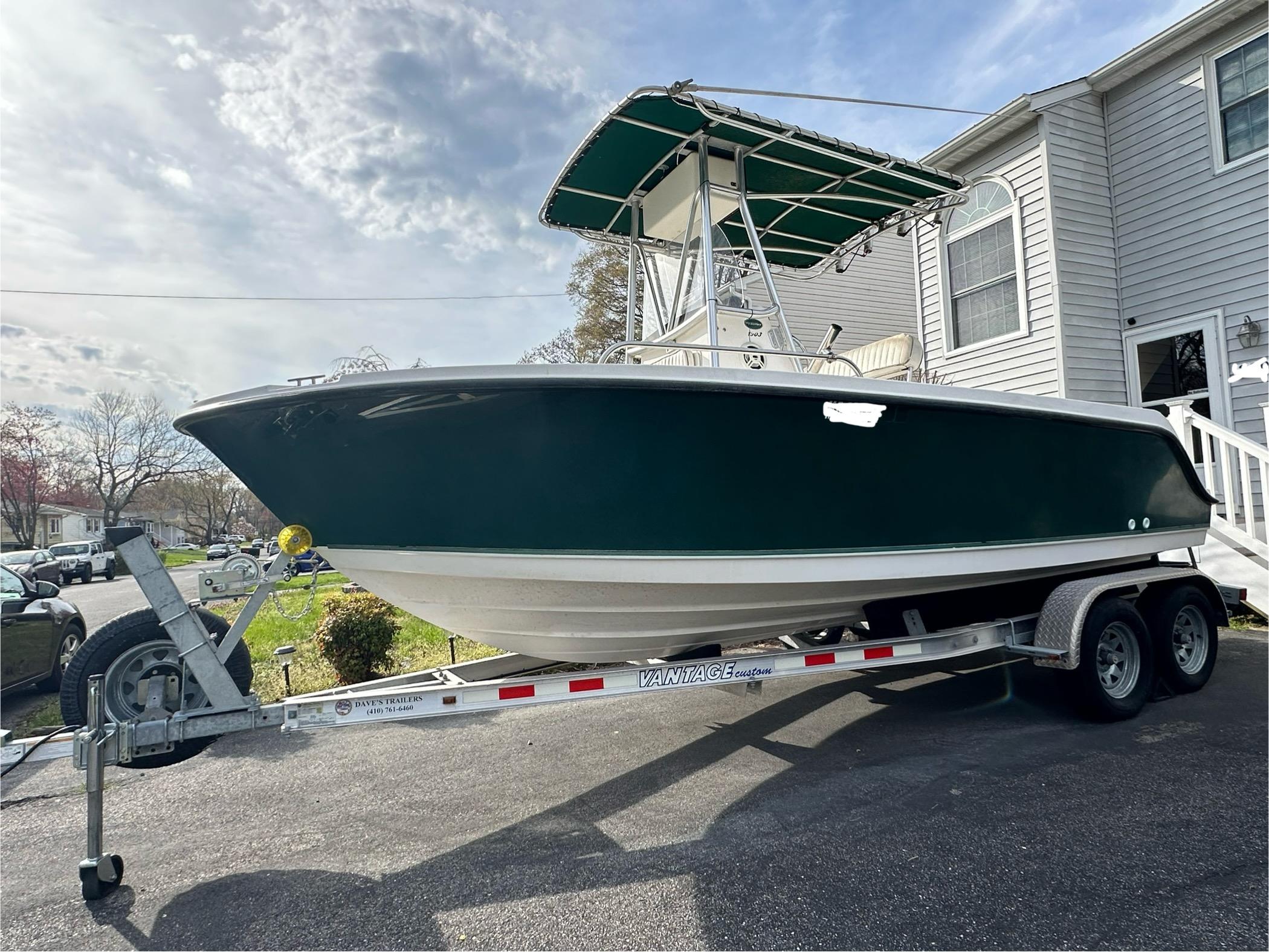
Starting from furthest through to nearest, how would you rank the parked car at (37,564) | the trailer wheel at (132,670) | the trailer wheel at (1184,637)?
the parked car at (37,564)
the trailer wheel at (1184,637)
the trailer wheel at (132,670)

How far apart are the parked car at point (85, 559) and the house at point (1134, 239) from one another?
24230 millimetres

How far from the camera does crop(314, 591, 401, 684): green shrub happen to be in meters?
4.88

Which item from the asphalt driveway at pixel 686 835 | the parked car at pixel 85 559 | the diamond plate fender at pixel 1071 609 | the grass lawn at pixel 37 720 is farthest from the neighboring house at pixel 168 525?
the diamond plate fender at pixel 1071 609

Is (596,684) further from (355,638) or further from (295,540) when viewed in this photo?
(355,638)

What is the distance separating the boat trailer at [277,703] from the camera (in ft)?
7.75

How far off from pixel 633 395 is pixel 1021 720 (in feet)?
9.85

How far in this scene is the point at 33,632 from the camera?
4.94m

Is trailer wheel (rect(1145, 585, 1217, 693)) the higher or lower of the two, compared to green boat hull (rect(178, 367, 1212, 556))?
lower

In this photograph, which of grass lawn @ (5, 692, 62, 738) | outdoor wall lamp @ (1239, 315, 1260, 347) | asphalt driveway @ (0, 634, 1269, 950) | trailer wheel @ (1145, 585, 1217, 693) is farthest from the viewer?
outdoor wall lamp @ (1239, 315, 1260, 347)

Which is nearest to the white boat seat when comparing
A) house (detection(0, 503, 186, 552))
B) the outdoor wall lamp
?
the outdoor wall lamp

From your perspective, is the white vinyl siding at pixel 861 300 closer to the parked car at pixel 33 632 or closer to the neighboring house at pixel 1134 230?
the neighboring house at pixel 1134 230

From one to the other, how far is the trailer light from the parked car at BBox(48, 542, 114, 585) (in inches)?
924

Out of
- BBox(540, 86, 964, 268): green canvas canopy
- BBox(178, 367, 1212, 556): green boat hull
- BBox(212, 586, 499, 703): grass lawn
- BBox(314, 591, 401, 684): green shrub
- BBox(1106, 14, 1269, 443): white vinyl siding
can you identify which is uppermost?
BBox(1106, 14, 1269, 443): white vinyl siding

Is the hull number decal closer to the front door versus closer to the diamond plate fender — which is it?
the diamond plate fender
